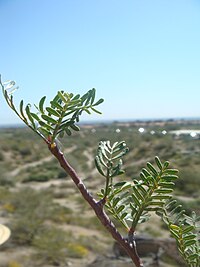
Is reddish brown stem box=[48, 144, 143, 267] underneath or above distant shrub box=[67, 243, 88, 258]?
above

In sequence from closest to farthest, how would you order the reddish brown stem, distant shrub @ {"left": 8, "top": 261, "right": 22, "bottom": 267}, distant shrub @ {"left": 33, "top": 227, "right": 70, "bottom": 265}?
the reddish brown stem
distant shrub @ {"left": 8, "top": 261, "right": 22, "bottom": 267}
distant shrub @ {"left": 33, "top": 227, "right": 70, "bottom": 265}

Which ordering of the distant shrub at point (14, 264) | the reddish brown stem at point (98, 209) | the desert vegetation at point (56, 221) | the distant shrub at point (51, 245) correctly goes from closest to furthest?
the reddish brown stem at point (98, 209)
the distant shrub at point (14, 264)
the distant shrub at point (51, 245)
the desert vegetation at point (56, 221)

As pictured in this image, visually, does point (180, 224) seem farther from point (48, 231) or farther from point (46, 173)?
point (46, 173)

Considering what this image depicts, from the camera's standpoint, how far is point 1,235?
145 centimetres

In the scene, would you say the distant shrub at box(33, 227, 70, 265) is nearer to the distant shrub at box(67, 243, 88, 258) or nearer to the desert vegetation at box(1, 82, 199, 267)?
the desert vegetation at box(1, 82, 199, 267)

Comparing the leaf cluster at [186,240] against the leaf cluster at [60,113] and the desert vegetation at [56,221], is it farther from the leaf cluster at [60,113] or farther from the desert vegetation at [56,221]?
the desert vegetation at [56,221]

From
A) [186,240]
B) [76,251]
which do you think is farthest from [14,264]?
[186,240]

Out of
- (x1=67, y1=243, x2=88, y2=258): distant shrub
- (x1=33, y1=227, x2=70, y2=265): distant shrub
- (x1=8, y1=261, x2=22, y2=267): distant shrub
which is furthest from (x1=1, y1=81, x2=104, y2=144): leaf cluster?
(x1=67, y1=243, x2=88, y2=258): distant shrub

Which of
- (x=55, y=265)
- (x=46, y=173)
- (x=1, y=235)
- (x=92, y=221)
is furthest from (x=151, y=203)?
(x=46, y=173)

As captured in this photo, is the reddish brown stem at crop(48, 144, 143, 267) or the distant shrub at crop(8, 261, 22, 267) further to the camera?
the distant shrub at crop(8, 261, 22, 267)

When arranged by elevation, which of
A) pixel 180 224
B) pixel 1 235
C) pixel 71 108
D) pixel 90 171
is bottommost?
pixel 90 171

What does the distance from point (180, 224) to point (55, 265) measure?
6958mm

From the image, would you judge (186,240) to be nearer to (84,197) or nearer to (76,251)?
(84,197)

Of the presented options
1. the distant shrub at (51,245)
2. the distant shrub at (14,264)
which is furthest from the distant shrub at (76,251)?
the distant shrub at (14,264)
